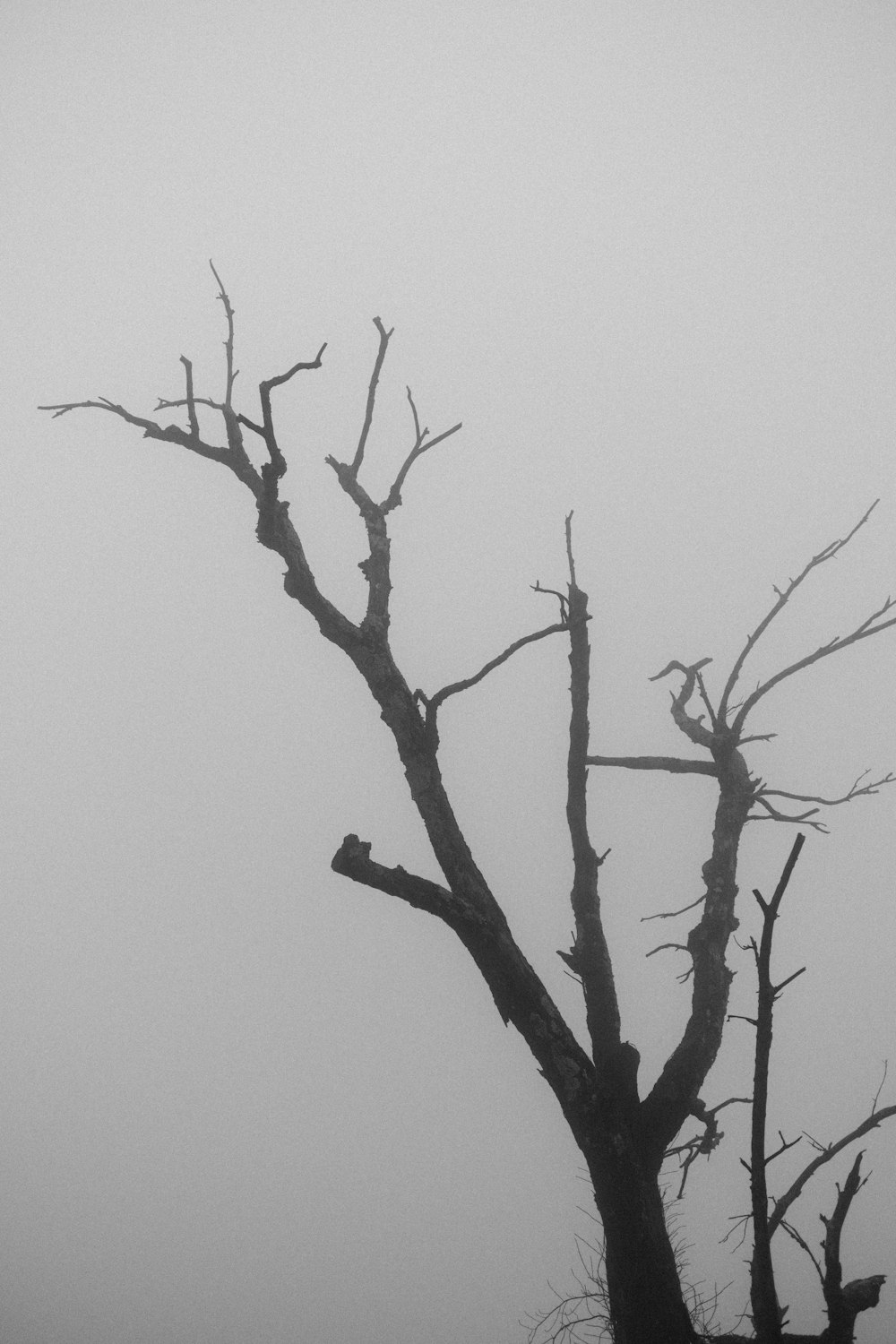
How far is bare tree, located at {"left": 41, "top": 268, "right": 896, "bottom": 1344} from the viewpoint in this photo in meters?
4.03

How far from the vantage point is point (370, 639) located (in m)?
5.37

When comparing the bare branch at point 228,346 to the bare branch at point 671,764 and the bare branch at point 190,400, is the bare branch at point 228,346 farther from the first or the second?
the bare branch at point 671,764

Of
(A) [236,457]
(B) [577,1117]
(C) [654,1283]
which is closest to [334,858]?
(B) [577,1117]

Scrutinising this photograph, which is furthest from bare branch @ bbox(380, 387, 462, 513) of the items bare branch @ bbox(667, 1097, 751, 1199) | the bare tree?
bare branch @ bbox(667, 1097, 751, 1199)

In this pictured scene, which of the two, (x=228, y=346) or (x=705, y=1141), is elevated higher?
(x=228, y=346)

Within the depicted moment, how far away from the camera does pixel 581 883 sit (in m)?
5.06

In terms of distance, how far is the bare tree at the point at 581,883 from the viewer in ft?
13.2

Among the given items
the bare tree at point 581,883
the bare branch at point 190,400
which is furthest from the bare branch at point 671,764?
the bare branch at point 190,400

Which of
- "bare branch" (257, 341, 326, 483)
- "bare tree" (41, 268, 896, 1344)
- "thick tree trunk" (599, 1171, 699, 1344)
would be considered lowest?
"thick tree trunk" (599, 1171, 699, 1344)

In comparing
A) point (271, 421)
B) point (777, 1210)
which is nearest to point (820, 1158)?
point (777, 1210)

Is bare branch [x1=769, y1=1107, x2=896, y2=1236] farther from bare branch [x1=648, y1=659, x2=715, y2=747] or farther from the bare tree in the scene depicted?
bare branch [x1=648, y1=659, x2=715, y2=747]

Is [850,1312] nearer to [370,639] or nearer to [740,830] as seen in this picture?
[740,830]

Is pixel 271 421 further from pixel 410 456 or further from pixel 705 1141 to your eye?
pixel 705 1141

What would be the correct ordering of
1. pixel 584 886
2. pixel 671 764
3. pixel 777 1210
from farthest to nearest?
1. pixel 671 764
2. pixel 584 886
3. pixel 777 1210
